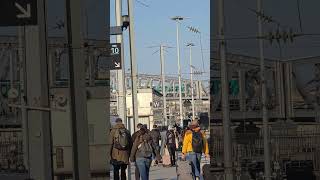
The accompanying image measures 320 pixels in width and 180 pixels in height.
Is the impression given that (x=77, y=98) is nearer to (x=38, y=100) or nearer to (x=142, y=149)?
(x=38, y=100)

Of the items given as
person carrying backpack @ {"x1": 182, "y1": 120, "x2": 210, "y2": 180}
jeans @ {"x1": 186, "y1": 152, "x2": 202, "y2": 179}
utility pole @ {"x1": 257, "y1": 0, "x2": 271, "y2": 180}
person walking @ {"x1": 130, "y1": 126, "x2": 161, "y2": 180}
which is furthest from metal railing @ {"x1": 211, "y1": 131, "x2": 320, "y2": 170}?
person carrying backpack @ {"x1": 182, "y1": 120, "x2": 210, "y2": 180}

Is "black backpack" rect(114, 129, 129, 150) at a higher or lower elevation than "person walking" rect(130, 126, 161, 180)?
higher

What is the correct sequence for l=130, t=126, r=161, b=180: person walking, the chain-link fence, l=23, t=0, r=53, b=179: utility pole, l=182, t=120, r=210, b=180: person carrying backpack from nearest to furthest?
l=23, t=0, r=53, b=179: utility pole < the chain-link fence < l=130, t=126, r=161, b=180: person walking < l=182, t=120, r=210, b=180: person carrying backpack

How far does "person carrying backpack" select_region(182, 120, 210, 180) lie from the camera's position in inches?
425

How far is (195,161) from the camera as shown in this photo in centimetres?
1078

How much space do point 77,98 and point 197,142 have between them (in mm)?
8205

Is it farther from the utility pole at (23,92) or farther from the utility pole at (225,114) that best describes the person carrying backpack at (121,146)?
the utility pole at (23,92)

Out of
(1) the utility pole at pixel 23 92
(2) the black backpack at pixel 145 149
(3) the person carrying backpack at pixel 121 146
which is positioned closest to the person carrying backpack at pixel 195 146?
(2) the black backpack at pixel 145 149

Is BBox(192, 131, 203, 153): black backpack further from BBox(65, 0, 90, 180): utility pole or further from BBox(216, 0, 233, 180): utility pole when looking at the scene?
BBox(65, 0, 90, 180): utility pole

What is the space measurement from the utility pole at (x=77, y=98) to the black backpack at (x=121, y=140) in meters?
5.83

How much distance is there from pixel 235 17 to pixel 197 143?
23.4 ft

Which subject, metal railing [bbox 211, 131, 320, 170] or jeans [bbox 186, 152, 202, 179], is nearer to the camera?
metal railing [bbox 211, 131, 320, 170]

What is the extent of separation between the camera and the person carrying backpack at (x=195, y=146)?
1079 centimetres

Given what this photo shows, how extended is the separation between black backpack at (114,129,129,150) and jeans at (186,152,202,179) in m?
1.82
